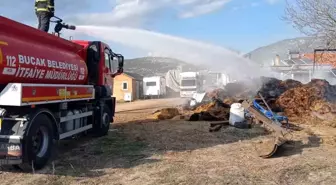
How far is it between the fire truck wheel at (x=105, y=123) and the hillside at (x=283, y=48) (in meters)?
7.25

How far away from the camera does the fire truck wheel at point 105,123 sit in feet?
36.8

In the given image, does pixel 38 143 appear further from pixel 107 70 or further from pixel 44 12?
pixel 107 70

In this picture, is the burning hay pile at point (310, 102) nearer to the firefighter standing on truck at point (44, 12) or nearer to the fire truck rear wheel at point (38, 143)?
the firefighter standing on truck at point (44, 12)

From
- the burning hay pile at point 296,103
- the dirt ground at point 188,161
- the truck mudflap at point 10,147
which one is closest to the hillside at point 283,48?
the burning hay pile at point 296,103

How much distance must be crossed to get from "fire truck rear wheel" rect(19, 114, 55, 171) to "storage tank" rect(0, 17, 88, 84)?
828mm

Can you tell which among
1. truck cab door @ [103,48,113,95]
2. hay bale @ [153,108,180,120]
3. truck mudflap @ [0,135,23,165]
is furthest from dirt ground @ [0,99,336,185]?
hay bale @ [153,108,180,120]

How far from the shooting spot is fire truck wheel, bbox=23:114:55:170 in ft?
22.3

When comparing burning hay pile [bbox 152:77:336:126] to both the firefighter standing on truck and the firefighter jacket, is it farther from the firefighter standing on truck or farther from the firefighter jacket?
the firefighter jacket

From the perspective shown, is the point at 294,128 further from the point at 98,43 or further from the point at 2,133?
the point at 2,133

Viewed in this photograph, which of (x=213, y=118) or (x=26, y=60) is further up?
(x=26, y=60)

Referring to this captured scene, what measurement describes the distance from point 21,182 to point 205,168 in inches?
130

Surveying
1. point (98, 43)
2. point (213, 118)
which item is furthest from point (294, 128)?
point (98, 43)

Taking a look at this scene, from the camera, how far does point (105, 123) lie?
1162 cm

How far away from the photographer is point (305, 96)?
1476 centimetres
